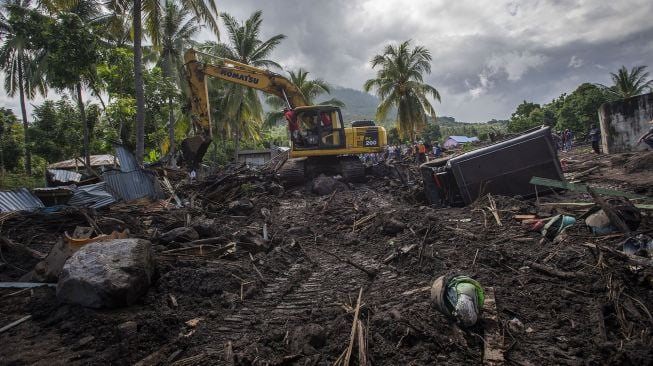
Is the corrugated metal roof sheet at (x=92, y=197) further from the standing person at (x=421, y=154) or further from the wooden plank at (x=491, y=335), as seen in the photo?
the standing person at (x=421, y=154)

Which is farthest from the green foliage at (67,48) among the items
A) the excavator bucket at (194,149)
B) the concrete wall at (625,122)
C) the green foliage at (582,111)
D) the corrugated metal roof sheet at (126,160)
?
the green foliage at (582,111)

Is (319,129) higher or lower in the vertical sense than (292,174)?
higher

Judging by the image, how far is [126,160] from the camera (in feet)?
35.0

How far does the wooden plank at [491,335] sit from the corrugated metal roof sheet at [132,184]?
984 cm

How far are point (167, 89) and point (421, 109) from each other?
1912cm

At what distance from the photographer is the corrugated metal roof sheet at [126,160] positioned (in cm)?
1055

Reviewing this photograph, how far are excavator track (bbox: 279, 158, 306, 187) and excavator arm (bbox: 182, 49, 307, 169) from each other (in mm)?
2294

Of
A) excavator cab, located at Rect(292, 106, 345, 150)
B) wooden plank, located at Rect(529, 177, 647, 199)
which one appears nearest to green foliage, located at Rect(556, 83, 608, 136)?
excavator cab, located at Rect(292, 106, 345, 150)

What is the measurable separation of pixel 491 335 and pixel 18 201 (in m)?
10.3

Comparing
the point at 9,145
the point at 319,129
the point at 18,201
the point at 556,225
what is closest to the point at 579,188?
the point at 556,225

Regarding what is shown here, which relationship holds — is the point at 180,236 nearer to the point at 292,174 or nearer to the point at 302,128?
the point at 292,174

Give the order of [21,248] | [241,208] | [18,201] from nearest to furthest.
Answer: [21,248] → [18,201] → [241,208]

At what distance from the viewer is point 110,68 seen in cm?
1670

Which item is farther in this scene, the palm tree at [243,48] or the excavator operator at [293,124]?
the palm tree at [243,48]
